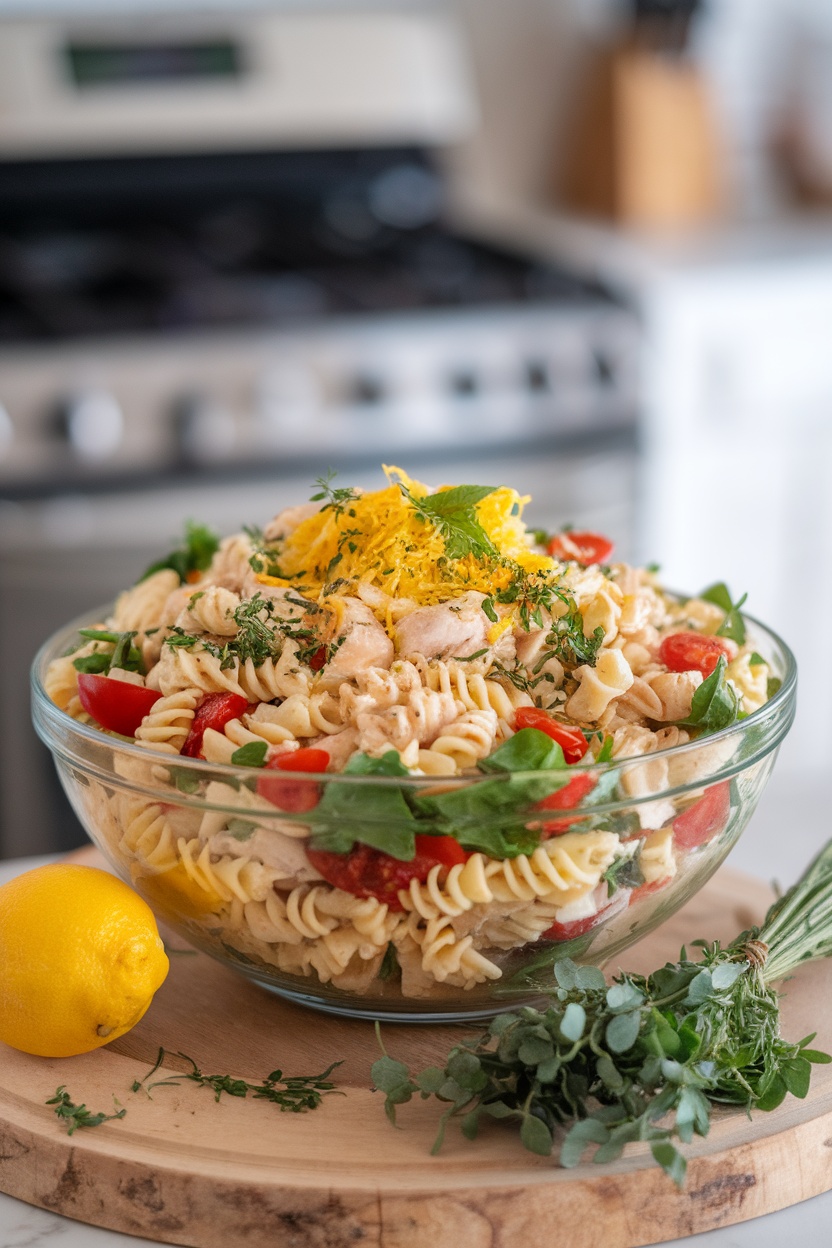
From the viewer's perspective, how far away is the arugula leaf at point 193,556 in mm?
1558

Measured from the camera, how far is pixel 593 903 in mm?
1123

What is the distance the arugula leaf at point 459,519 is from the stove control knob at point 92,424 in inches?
64.9

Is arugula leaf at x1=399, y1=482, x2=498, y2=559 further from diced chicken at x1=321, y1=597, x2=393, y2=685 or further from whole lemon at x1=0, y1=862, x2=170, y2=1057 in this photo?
whole lemon at x1=0, y1=862, x2=170, y2=1057

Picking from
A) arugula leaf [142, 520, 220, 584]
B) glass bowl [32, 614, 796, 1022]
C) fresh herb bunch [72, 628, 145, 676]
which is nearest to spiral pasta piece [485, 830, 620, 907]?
glass bowl [32, 614, 796, 1022]

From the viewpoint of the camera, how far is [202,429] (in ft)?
9.33

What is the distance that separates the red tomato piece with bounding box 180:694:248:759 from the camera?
46.4 inches

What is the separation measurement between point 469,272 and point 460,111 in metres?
0.59

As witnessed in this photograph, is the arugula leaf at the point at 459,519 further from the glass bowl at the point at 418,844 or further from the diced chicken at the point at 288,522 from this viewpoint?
the glass bowl at the point at 418,844

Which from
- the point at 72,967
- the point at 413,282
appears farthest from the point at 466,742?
the point at 413,282

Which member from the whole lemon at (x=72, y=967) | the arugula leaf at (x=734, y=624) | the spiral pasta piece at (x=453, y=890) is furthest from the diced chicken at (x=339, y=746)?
the arugula leaf at (x=734, y=624)

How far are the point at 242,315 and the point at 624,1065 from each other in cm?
222

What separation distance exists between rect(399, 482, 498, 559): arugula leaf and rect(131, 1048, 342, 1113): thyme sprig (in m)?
0.47

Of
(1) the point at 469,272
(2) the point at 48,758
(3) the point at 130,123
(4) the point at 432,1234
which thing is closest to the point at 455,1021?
(4) the point at 432,1234

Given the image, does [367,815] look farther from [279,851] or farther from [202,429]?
[202,429]
